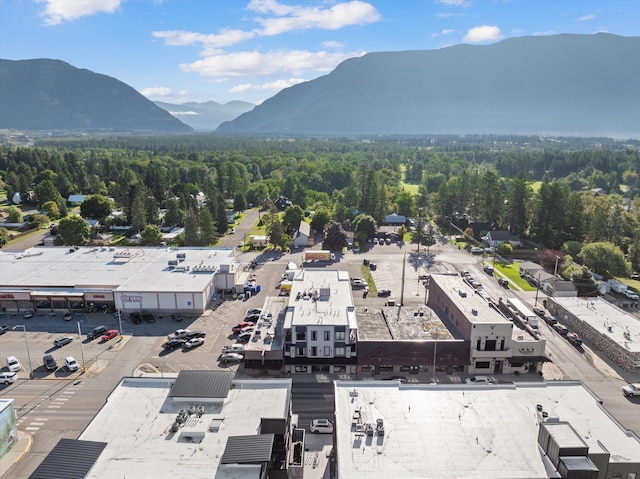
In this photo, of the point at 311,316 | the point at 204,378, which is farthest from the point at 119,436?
the point at 311,316

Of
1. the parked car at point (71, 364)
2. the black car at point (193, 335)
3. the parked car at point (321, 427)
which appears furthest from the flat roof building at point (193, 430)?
the black car at point (193, 335)

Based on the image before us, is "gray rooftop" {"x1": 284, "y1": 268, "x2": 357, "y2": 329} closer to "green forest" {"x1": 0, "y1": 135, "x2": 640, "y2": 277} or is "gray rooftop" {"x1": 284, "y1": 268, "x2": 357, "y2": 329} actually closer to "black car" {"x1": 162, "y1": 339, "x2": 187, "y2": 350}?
"black car" {"x1": 162, "y1": 339, "x2": 187, "y2": 350}

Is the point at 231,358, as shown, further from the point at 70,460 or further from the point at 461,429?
the point at 461,429

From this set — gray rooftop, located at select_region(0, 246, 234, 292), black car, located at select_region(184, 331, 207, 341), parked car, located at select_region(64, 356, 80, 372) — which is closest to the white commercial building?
gray rooftop, located at select_region(0, 246, 234, 292)

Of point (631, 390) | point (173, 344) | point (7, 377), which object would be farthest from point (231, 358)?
point (631, 390)

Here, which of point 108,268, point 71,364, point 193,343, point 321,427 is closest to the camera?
point 321,427

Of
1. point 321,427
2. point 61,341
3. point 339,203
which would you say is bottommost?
point 321,427

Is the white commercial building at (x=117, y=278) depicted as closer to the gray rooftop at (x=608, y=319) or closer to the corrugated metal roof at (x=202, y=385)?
the corrugated metal roof at (x=202, y=385)
